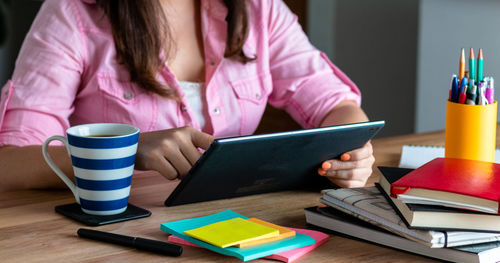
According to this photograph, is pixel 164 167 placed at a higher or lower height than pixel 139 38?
lower

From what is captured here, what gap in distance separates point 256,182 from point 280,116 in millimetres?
2546

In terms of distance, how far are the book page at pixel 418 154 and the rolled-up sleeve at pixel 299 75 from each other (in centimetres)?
23

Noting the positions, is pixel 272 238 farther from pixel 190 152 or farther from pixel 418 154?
pixel 418 154

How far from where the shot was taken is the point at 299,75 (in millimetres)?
1479

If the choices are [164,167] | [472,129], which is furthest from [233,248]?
[472,129]

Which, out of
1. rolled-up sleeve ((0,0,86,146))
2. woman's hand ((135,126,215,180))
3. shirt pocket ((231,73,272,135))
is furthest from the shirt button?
woman's hand ((135,126,215,180))

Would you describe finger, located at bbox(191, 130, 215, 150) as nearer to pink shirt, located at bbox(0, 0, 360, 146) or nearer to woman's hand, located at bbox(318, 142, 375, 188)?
woman's hand, located at bbox(318, 142, 375, 188)

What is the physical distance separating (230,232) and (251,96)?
2.48ft

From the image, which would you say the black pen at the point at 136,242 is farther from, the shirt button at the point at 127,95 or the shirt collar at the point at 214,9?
the shirt collar at the point at 214,9

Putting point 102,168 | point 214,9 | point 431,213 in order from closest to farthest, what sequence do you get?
point 431,213 < point 102,168 < point 214,9

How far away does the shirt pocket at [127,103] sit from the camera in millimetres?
1271

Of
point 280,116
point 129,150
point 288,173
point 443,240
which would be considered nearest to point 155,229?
point 129,150

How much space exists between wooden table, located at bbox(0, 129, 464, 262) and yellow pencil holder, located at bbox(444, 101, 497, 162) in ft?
0.50

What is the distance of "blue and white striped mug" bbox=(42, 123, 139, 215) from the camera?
0.79 metres
